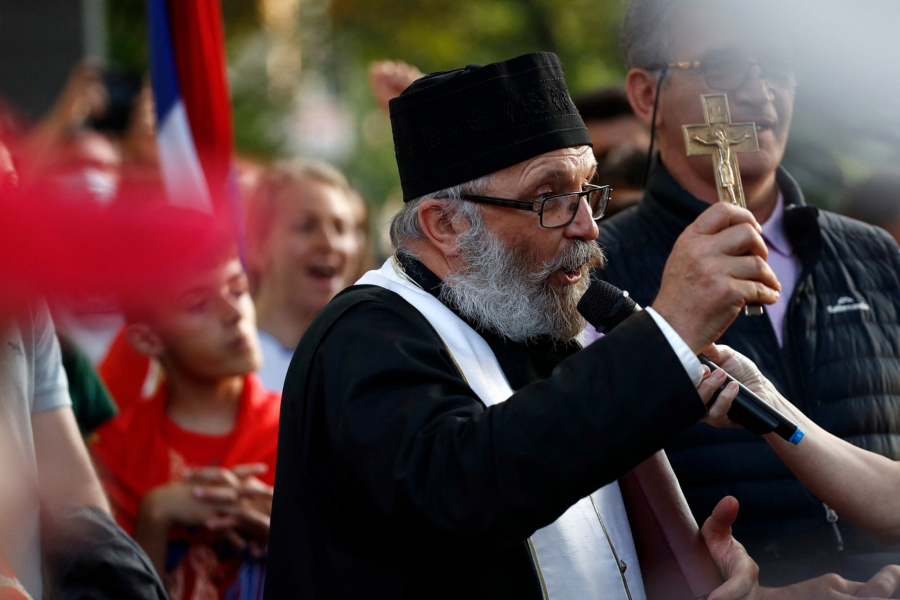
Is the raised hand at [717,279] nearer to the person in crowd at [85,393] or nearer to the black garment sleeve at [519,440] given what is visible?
the black garment sleeve at [519,440]

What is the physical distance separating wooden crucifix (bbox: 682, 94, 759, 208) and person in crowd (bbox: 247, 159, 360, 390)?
2.62 m

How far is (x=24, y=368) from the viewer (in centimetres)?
246

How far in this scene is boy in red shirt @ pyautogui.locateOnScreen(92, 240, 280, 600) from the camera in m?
3.33

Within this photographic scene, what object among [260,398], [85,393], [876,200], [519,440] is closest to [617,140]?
[876,200]

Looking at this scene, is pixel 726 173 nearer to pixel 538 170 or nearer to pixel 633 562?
pixel 538 170

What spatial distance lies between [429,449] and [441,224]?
0.72 metres

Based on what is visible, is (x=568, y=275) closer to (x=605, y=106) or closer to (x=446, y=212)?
(x=446, y=212)

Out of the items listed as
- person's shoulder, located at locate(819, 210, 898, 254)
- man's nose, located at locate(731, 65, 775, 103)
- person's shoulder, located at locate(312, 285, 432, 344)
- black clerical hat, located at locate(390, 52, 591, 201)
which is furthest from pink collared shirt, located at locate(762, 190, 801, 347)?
person's shoulder, located at locate(312, 285, 432, 344)

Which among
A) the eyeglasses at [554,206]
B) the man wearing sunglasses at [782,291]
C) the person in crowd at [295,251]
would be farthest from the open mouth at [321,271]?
the eyeglasses at [554,206]

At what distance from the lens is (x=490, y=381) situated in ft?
6.90

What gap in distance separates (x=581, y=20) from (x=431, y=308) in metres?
15.3

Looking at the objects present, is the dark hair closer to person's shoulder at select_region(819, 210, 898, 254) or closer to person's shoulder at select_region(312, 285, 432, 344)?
person's shoulder at select_region(819, 210, 898, 254)

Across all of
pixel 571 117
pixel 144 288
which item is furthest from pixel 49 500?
pixel 144 288

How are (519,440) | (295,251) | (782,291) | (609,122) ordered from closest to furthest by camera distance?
(519,440) < (782,291) < (295,251) < (609,122)
